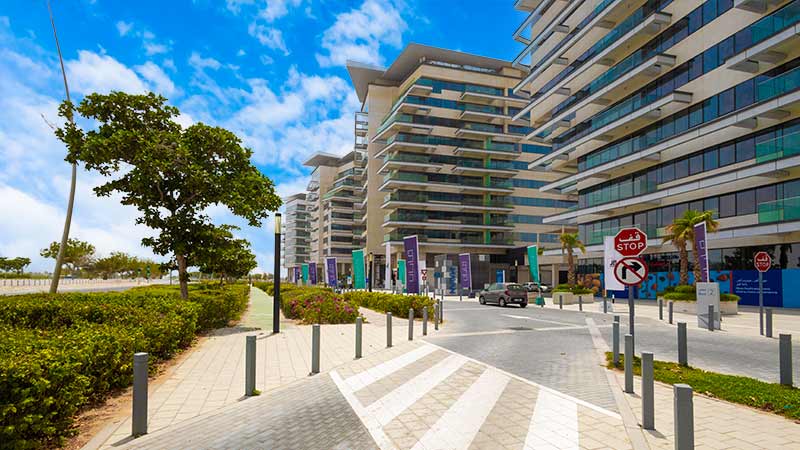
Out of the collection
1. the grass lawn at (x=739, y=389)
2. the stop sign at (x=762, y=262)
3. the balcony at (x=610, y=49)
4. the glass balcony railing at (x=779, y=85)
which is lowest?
the grass lawn at (x=739, y=389)

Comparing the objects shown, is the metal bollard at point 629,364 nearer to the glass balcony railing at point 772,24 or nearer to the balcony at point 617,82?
the glass balcony railing at point 772,24

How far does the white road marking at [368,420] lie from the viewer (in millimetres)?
5066

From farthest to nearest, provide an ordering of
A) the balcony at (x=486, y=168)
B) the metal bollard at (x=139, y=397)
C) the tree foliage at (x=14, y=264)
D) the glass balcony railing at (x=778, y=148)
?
the tree foliage at (x=14, y=264)
the balcony at (x=486, y=168)
the glass balcony railing at (x=778, y=148)
the metal bollard at (x=139, y=397)

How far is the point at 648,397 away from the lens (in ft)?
18.4

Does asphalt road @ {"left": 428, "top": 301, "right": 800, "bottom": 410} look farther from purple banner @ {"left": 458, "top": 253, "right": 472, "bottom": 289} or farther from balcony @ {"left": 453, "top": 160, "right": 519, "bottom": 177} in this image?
balcony @ {"left": 453, "top": 160, "right": 519, "bottom": 177}

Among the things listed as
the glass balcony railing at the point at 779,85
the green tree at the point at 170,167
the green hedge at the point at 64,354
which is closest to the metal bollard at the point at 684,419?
the green hedge at the point at 64,354

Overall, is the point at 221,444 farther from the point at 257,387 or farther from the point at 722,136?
the point at 722,136

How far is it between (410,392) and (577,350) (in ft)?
20.3

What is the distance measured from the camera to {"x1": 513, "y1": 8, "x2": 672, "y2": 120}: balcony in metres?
36.7

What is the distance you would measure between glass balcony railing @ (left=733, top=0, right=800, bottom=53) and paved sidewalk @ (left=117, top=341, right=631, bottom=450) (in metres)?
30.1

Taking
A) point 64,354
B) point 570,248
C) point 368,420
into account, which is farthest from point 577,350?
point 570,248

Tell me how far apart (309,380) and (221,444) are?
3054mm

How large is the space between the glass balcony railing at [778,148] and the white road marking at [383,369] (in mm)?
26531

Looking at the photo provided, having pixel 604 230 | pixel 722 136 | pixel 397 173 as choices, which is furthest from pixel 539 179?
pixel 722 136
